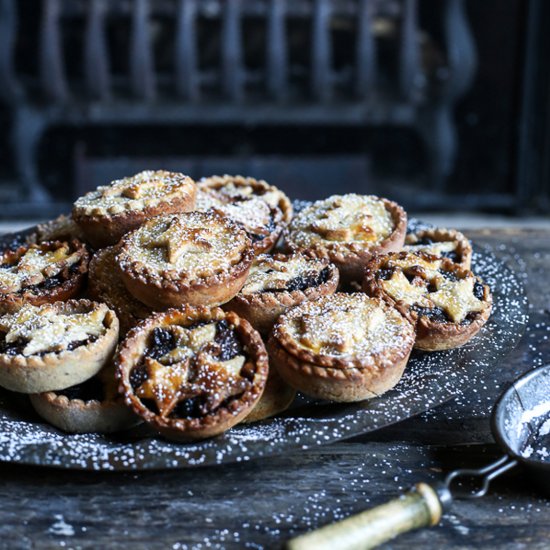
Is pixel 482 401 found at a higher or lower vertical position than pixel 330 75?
lower

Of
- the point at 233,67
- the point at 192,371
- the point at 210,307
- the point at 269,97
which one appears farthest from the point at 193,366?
the point at 269,97

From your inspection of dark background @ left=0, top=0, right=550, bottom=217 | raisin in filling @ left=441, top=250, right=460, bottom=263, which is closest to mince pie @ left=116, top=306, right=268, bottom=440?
raisin in filling @ left=441, top=250, right=460, bottom=263

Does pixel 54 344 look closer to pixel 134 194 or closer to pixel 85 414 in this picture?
pixel 85 414

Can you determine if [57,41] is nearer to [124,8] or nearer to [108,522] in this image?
[124,8]

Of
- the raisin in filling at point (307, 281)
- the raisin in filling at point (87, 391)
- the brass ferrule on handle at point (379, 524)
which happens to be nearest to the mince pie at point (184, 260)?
the raisin in filling at point (307, 281)

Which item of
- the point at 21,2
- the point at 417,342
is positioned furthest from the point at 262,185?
the point at 21,2

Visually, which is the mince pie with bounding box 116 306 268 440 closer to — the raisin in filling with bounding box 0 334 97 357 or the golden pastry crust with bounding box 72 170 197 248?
the raisin in filling with bounding box 0 334 97 357

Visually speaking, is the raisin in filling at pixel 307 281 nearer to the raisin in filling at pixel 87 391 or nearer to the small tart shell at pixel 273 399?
the small tart shell at pixel 273 399

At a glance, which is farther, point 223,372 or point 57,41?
point 57,41
